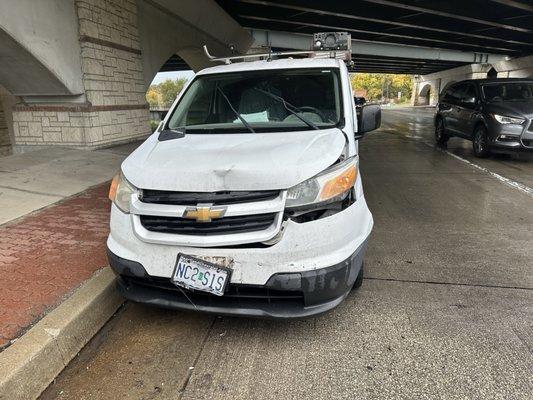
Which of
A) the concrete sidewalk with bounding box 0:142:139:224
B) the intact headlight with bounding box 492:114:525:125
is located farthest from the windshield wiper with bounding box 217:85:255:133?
the intact headlight with bounding box 492:114:525:125

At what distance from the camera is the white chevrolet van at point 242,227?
8.76 ft

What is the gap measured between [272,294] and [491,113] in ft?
29.2

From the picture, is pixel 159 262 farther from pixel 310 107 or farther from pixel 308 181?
pixel 310 107

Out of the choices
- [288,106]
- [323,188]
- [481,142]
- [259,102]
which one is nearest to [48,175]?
[259,102]

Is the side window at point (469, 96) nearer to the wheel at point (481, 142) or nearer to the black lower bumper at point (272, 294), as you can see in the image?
the wheel at point (481, 142)

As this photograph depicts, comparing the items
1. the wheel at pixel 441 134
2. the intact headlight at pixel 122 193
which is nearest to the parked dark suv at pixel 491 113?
the wheel at pixel 441 134

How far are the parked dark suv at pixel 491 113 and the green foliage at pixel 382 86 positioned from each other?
91.0 m

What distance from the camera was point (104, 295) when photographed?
3.37 m

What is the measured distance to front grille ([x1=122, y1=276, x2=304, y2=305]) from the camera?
2.75 meters

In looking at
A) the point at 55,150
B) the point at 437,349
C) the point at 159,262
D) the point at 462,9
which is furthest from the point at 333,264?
the point at 462,9

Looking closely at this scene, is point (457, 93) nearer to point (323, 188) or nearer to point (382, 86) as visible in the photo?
point (323, 188)

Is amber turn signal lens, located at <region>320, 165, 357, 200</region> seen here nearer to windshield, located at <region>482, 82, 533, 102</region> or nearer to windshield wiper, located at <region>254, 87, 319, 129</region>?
windshield wiper, located at <region>254, 87, 319, 129</region>

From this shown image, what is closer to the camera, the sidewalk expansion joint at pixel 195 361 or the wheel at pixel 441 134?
the sidewalk expansion joint at pixel 195 361

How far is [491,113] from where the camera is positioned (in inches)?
383
